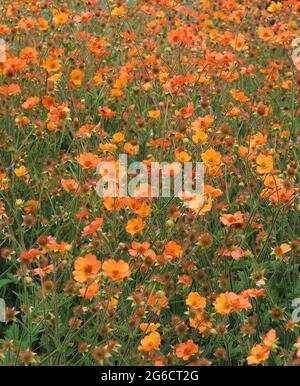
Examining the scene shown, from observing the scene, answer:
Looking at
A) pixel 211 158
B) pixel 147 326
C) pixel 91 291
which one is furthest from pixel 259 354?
pixel 211 158

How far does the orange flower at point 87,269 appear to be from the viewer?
2035 mm

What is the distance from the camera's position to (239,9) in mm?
5102

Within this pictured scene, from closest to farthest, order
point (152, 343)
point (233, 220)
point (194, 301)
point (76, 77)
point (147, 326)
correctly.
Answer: point (152, 343), point (147, 326), point (194, 301), point (233, 220), point (76, 77)

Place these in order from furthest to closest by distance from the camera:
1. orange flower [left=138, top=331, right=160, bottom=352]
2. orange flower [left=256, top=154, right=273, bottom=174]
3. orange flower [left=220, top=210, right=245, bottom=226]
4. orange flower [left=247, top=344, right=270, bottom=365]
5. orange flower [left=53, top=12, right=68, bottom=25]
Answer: orange flower [left=53, top=12, right=68, bottom=25], orange flower [left=256, top=154, right=273, bottom=174], orange flower [left=220, top=210, right=245, bottom=226], orange flower [left=138, top=331, right=160, bottom=352], orange flower [left=247, top=344, right=270, bottom=365]

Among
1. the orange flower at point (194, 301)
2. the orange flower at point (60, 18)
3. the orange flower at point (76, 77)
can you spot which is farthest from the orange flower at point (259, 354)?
the orange flower at point (60, 18)

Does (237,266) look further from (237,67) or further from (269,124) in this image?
(237,67)

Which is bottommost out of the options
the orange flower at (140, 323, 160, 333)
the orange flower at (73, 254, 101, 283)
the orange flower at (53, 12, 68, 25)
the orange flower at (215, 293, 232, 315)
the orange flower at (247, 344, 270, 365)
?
the orange flower at (140, 323, 160, 333)

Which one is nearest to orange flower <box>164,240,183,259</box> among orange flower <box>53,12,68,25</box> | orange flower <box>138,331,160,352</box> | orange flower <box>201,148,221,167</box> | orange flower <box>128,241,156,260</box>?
orange flower <box>128,241,156,260</box>

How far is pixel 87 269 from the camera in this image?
80.7 inches

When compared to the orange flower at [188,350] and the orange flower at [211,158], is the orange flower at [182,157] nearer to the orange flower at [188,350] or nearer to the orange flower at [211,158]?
the orange flower at [211,158]

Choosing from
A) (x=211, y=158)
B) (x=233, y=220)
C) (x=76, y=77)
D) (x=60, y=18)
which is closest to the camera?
(x=233, y=220)

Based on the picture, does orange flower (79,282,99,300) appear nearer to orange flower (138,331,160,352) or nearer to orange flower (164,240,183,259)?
orange flower (138,331,160,352)

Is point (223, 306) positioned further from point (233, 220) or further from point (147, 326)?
point (233, 220)

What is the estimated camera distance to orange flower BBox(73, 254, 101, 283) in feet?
6.68
